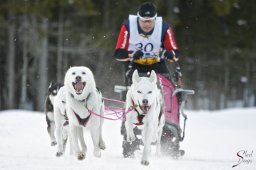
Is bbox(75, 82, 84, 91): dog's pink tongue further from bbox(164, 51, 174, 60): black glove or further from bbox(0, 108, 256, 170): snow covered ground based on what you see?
bbox(164, 51, 174, 60): black glove

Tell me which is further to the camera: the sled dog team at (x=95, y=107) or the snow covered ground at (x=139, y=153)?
the snow covered ground at (x=139, y=153)

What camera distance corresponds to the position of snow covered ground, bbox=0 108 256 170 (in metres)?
7.38

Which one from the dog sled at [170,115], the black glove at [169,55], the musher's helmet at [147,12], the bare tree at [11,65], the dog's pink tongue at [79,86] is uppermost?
the musher's helmet at [147,12]

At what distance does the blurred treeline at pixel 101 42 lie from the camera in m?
23.6

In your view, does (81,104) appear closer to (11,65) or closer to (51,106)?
(51,106)

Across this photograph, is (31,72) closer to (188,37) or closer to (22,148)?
(188,37)

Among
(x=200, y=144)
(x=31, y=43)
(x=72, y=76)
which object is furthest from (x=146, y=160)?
(x=31, y=43)

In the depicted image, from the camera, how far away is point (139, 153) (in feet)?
29.4

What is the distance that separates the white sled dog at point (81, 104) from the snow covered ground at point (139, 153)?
A: 305mm

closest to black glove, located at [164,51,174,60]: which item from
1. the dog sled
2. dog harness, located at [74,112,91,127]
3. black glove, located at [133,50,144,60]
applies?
the dog sled

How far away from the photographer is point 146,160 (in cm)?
707

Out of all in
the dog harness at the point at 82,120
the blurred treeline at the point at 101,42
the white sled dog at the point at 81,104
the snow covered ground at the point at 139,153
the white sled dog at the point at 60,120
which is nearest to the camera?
the white sled dog at the point at 81,104

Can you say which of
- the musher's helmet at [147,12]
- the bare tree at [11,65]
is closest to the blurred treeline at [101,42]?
the bare tree at [11,65]

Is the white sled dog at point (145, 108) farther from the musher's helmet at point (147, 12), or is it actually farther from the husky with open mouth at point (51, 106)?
the husky with open mouth at point (51, 106)
